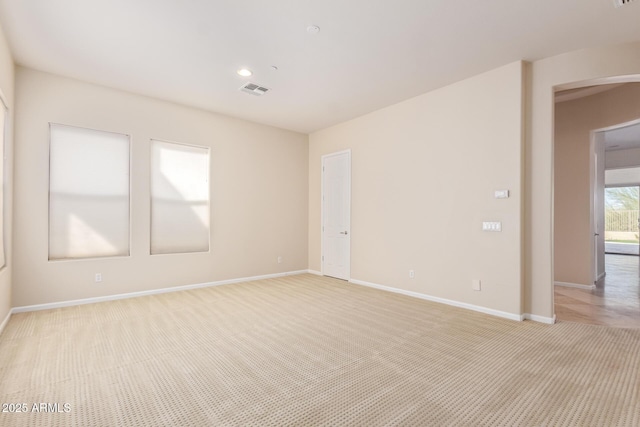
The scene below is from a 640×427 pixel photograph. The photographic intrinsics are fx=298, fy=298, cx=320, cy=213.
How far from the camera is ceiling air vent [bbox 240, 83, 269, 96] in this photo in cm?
427

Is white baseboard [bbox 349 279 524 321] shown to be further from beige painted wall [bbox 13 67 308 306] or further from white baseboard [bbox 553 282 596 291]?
white baseboard [bbox 553 282 596 291]

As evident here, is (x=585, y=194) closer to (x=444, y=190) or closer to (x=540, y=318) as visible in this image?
(x=444, y=190)

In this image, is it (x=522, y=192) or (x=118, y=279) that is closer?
(x=522, y=192)

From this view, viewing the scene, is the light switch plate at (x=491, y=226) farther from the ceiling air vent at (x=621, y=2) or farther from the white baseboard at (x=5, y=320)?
the white baseboard at (x=5, y=320)

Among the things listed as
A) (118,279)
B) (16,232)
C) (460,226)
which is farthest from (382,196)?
(16,232)

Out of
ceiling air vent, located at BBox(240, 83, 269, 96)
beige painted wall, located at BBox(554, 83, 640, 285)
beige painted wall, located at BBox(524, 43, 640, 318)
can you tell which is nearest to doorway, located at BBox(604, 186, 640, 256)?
beige painted wall, located at BBox(554, 83, 640, 285)

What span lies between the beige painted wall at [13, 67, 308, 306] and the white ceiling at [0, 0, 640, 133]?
0.43 metres

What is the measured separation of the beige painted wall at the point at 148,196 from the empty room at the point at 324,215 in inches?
1.3

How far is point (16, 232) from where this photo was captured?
12.4ft

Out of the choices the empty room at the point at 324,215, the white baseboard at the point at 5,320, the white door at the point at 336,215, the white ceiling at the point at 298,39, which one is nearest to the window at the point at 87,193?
the empty room at the point at 324,215

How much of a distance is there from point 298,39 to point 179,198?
3340 mm

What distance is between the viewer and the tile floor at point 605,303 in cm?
366

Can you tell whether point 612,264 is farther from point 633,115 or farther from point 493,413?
point 493,413

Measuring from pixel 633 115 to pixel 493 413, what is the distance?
5.61 metres
